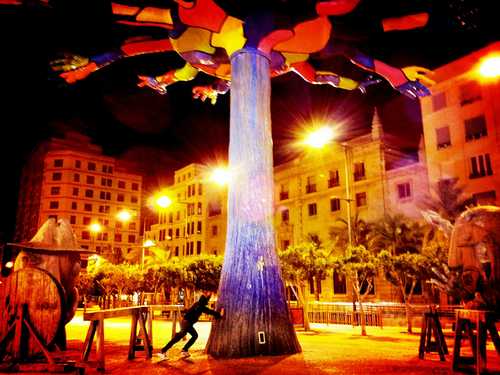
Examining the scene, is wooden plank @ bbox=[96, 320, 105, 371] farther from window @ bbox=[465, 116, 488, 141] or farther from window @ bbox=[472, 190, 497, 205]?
window @ bbox=[465, 116, 488, 141]

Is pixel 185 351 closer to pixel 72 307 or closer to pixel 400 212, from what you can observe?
pixel 72 307

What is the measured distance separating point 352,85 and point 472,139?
23.0 meters

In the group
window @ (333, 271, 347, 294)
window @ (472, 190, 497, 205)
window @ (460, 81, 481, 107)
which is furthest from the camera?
window @ (333, 271, 347, 294)

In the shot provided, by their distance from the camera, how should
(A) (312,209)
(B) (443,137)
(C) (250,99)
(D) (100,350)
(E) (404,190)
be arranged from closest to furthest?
(D) (100,350) < (C) (250,99) < (B) (443,137) < (E) (404,190) < (A) (312,209)

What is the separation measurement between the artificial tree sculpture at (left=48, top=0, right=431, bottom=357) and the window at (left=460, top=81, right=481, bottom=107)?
24.4 metres

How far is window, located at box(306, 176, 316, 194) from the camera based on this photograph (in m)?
45.2

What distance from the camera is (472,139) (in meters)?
32.8

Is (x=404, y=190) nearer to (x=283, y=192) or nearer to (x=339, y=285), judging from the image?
(x=339, y=285)

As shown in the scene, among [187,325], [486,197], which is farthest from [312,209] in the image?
[187,325]

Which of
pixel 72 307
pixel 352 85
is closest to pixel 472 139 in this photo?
pixel 352 85

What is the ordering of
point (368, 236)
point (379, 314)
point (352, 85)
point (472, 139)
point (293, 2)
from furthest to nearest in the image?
point (368, 236) < point (472, 139) < point (379, 314) < point (352, 85) < point (293, 2)

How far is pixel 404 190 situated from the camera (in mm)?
37000

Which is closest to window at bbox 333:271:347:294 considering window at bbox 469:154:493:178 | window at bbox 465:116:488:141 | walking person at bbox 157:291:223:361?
window at bbox 469:154:493:178

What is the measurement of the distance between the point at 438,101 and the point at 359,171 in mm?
9061
